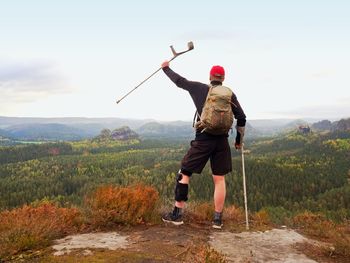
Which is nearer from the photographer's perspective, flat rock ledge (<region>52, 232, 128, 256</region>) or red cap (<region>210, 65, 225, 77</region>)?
flat rock ledge (<region>52, 232, 128, 256</region>)

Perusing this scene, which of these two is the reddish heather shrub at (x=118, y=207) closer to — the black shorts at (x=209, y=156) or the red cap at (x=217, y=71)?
the black shorts at (x=209, y=156)

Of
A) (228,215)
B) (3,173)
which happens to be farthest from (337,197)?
(3,173)

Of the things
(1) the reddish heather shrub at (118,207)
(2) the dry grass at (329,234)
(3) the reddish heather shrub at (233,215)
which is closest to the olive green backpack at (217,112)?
(1) the reddish heather shrub at (118,207)

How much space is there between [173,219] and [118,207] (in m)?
1.23

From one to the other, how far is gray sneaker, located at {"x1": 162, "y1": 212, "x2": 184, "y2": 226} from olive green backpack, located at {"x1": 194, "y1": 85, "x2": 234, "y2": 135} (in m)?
2.08

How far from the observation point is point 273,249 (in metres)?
6.31

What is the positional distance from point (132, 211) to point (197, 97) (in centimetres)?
283

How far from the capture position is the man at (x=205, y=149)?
24.0 ft

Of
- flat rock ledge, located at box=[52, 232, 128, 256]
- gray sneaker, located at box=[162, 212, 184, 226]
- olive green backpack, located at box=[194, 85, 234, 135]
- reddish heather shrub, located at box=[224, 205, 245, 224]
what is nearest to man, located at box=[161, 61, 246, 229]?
olive green backpack, located at box=[194, 85, 234, 135]

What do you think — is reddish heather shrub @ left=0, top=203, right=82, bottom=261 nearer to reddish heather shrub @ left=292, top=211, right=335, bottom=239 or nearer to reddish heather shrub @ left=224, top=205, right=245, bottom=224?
reddish heather shrub @ left=224, top=205, right=245, bottom=224

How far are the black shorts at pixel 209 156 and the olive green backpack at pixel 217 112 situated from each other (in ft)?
1.17

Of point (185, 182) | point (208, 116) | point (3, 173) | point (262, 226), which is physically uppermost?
point (208, 116)

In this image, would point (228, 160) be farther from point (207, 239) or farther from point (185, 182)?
point (207, 239)

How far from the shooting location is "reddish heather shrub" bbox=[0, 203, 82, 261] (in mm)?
5785
